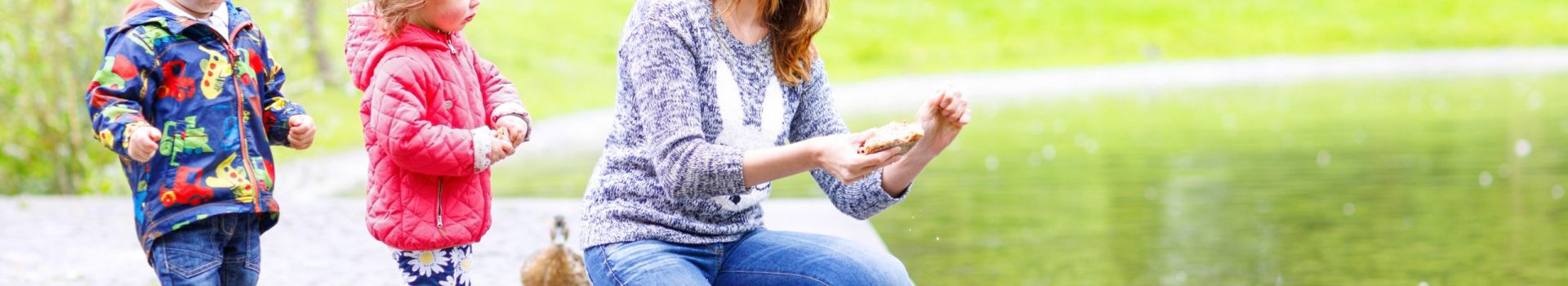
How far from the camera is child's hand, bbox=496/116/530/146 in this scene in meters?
2.93

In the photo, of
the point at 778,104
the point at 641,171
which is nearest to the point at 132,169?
the point at 641,171

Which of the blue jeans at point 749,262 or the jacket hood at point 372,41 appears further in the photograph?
the jacket hood at point 372,41

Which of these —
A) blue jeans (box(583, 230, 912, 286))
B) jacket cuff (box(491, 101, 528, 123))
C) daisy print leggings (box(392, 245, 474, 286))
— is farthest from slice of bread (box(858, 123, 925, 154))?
daisy print leggings (box(392, 245, 474, 286))

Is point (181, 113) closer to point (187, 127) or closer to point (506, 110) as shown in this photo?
point (187, 127)

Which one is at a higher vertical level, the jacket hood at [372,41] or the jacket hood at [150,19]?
the jacket hood at [372,41]

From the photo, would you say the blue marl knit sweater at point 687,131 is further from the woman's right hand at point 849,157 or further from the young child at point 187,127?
the young child at point 187,127

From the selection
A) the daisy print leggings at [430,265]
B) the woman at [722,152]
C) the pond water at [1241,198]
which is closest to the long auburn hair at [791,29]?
the woman at [722,152]

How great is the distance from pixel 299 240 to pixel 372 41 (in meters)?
3.00

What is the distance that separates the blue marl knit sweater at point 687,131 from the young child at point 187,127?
Answer: 0.69 meters

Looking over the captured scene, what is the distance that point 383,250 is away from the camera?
542 cm

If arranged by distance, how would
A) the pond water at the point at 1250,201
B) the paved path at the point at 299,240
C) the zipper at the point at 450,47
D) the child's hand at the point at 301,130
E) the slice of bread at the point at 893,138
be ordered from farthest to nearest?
the pond water at the point at 1250,201
the paved path at the point at 299,240
the child's hand at the point at 301,130
the zipper at the point at 450,47
the slice of bread at the point at 893,138

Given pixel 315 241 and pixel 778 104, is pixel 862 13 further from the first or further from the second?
pixel 778 104

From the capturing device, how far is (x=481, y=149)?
9.25 feet

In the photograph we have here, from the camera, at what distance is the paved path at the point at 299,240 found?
491cm
